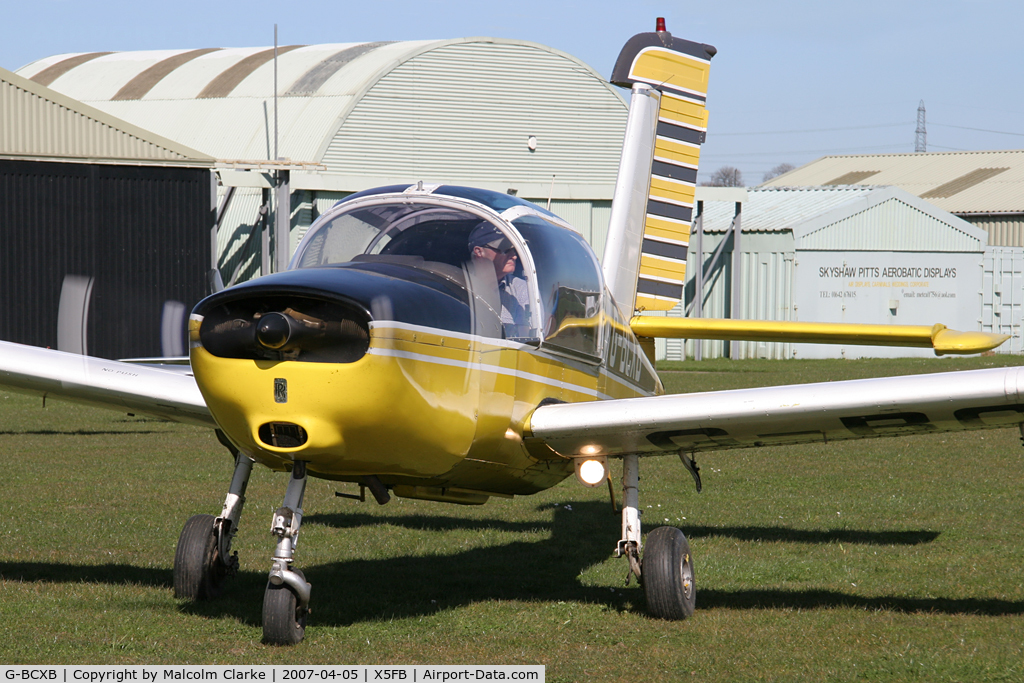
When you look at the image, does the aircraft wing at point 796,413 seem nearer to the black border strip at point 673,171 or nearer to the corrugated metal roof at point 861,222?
the black border strip at point 673,171

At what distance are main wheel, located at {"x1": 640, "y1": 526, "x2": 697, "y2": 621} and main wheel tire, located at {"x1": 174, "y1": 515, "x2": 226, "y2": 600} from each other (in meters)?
2.67

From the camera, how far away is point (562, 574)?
7.86 meters

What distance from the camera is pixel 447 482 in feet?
20.1

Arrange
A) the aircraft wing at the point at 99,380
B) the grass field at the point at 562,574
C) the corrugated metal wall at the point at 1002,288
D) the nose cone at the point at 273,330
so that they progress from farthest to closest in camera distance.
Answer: the corrugated metal wall at the point at 1002,288
the aircraft wing at the point at 99,380
the grass field at the point at 562,574
the nose cone at the point at 273,330

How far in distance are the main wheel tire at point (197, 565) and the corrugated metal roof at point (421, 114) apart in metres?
21.8

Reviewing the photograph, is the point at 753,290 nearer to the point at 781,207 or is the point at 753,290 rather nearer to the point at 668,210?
the point at 781,207

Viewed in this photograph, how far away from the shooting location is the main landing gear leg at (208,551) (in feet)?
21.8

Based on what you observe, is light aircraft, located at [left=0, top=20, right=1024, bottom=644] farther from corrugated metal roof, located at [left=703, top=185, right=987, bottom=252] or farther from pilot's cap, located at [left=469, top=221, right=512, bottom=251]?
corrugated metal roof, located at [left=703, top=185, right=987, bottom=252]

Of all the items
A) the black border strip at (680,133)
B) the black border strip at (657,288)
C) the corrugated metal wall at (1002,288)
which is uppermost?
the black border strip at (680,133)

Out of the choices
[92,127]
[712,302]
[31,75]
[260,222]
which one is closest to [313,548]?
[92,127]

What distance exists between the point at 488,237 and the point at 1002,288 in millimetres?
33963

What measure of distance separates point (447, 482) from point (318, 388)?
1.38 m

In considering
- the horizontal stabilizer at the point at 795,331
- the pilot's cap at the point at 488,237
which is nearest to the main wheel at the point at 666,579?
the horizontal stabilizer at the point at 795,331

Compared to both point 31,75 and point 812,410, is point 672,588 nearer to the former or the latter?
point 812,410
